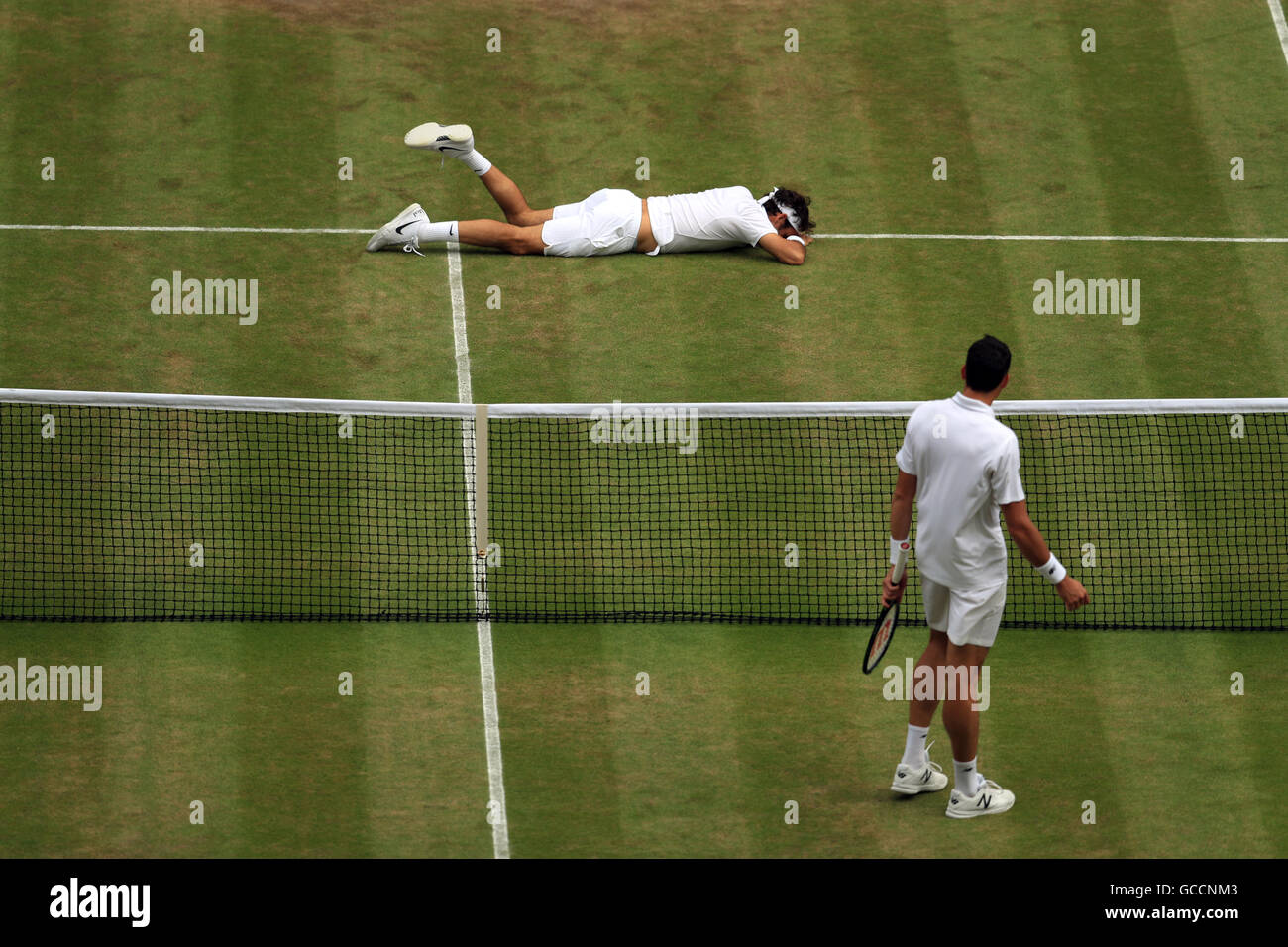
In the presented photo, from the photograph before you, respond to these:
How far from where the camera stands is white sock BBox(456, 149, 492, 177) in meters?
15.2

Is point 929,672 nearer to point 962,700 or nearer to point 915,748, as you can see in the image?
point 962,700

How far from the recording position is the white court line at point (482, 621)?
9.73 metres

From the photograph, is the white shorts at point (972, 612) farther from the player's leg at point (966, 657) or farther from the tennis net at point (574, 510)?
the tennis net at point (574, 510)

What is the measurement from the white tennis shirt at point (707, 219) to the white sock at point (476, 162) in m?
1.40

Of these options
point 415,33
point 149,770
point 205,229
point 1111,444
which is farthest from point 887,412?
point 415,33

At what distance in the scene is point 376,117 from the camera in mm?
17094

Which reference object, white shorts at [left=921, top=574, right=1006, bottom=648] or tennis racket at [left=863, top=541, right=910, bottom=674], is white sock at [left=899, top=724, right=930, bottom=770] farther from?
white shorts at [left=921, top=574, right=1006, bottom=648]

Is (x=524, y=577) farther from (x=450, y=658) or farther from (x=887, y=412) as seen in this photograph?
(x=887, y=412)

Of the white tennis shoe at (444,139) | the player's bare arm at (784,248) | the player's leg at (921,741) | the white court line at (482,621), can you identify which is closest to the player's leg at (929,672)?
the player's leg at (921,741)

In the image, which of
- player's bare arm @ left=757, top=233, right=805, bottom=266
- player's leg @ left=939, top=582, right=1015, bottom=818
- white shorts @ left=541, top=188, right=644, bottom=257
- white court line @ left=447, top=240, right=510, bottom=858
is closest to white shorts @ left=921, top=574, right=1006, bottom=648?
player's leg @ left=939, top=582, right=1015, bottom=818

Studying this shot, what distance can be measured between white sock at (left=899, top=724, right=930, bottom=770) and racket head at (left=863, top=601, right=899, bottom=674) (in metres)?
0.40

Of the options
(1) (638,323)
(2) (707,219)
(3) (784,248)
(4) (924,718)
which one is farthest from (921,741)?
(2) (707,219)

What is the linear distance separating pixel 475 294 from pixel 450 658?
181 inches

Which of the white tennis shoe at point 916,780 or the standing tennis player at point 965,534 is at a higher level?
the standing tennis player at point 965,534
